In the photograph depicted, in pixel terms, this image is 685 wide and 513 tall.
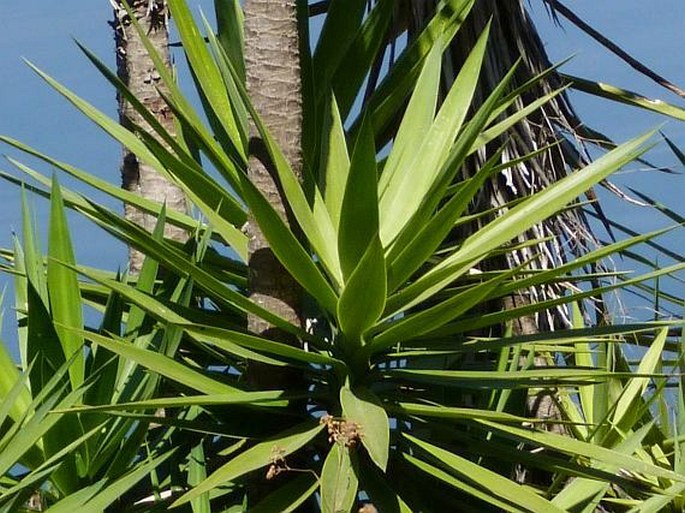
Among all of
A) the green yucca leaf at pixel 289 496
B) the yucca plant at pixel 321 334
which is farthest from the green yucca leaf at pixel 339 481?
the green yucca leaf at pixel 289 496

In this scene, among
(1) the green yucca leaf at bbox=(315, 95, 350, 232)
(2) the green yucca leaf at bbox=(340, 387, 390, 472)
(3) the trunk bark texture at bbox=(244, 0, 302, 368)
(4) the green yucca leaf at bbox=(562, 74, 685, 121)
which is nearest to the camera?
(2) the green yucca leaf at bbox=(340, 387, 390, 472)

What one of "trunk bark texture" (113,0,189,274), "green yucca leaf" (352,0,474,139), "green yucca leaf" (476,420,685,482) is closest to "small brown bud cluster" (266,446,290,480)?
"green yucca leaf" (476,420,685,482)

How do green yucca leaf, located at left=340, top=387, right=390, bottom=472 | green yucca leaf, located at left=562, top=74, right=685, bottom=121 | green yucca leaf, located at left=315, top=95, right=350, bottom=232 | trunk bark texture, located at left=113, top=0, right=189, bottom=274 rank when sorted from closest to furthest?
green yucca leaf, located at left=340, top=387, right=390, bottom=472
green yucca leaf, located at left=315, top=95, right=350, bottom=232
trunk bark texture, located at left=113, top=0, right=189, bottom=274
green yucca leaf, located at left=562, top=74, right=685, bottom=121

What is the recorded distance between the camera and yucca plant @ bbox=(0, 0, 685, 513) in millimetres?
1989

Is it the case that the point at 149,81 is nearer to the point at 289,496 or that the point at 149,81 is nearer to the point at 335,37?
the point at 335,37

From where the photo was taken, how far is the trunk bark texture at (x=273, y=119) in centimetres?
222

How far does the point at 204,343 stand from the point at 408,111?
583 millimetres

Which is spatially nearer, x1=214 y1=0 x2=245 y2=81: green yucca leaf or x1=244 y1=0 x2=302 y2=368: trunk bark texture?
x1=244 y1=0 x2=302 y2=368: trunk bark texture

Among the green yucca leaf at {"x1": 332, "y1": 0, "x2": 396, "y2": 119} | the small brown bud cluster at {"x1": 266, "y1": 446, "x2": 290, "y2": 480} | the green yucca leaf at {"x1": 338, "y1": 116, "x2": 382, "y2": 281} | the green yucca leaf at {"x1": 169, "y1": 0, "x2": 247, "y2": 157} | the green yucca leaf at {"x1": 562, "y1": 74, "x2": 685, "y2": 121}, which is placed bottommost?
the small brown bud cluster at {"x1": 266, "y1": 446, "x2": 290, "y2": 480}

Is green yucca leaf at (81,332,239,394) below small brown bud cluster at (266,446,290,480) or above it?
above

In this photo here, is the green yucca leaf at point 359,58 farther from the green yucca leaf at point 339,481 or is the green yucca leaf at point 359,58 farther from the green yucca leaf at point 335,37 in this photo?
the green yucca leaf at point 339,481

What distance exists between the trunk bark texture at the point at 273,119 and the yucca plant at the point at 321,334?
65mm

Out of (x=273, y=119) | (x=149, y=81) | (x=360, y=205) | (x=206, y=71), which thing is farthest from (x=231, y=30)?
(x=360, y=205)

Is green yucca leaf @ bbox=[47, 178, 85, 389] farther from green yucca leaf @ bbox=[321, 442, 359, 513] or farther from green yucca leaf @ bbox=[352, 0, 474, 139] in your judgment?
green yucca leaf @ bbox=[352, 0, 474, 139]
